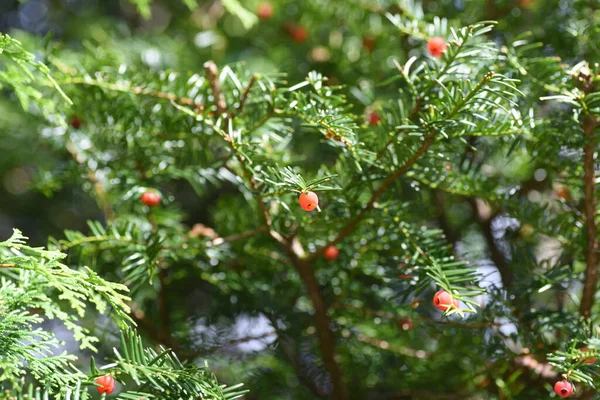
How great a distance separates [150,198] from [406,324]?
0.36 m

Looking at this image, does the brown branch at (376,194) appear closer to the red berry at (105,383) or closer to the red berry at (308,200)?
the red berry at (308,200)

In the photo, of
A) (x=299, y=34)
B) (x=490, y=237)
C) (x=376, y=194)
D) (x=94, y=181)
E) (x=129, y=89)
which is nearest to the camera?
(x=376, y=194)

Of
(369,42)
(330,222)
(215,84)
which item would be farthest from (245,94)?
(369,42)

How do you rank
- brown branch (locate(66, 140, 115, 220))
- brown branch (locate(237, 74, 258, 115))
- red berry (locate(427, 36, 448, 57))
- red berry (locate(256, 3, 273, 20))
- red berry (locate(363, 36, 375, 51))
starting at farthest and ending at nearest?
red berry (locate(256, 3, 273, 20)) → red berry (locate(363, 36, 375, 51)) → brown branch (locate(66, 140, 115, 220)) → red berry (locate(427, 36, 448, 57)) → brown branch (locate(237, 74, 258, 115))

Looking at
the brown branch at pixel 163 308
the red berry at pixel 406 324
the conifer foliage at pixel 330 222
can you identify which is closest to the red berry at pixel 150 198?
the conifer foliage at pixel 330 222

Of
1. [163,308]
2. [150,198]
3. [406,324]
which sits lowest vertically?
[406,324]

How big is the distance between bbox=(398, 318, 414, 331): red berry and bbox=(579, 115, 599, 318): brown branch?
20cm

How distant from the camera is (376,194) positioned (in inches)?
25.2

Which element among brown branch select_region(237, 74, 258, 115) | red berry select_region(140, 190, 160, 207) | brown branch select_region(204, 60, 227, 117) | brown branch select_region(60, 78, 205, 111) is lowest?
red berry select_region(140, 190, 160, 207)

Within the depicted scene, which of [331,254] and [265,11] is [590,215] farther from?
[265,11]

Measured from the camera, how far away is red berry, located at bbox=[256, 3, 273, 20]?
44.8 inches

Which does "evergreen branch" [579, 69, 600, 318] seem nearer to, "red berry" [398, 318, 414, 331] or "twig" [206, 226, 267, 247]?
"red berry" [398, 318, 414, 331]

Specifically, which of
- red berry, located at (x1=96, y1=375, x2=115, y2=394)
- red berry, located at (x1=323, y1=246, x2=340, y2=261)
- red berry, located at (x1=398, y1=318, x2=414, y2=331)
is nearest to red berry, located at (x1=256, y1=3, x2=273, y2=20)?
red berry, located at (x1=323, y1=246, x2=340, y2=261)

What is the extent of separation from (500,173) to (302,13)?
1.52 feet
